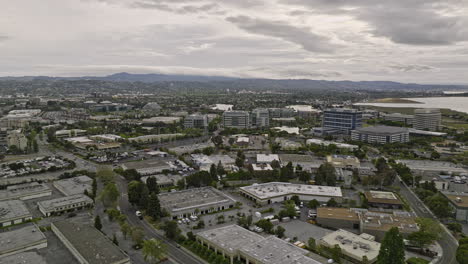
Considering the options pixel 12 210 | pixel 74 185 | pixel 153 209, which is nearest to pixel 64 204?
pixel 12 210

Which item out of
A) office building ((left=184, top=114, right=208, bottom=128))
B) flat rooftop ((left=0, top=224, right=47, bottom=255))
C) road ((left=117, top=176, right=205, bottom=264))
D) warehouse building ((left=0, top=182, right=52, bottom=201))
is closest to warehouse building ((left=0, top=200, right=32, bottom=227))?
warehouse building ((left=0, top=182, right=52, bottom=201))

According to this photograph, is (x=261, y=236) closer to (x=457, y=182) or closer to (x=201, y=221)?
(x=201, y=221)

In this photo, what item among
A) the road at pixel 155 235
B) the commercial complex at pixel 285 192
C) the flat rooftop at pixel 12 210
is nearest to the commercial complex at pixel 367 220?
the commercial complex at pixel 285 192

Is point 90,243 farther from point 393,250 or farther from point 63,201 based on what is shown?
point 393,250

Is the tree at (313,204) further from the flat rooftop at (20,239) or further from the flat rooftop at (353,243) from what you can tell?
the flat rooftop at (20,239)

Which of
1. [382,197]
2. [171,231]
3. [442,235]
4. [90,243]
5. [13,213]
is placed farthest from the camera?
[382,197]

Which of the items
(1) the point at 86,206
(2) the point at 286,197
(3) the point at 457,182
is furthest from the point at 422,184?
(1) the point at 86,206
